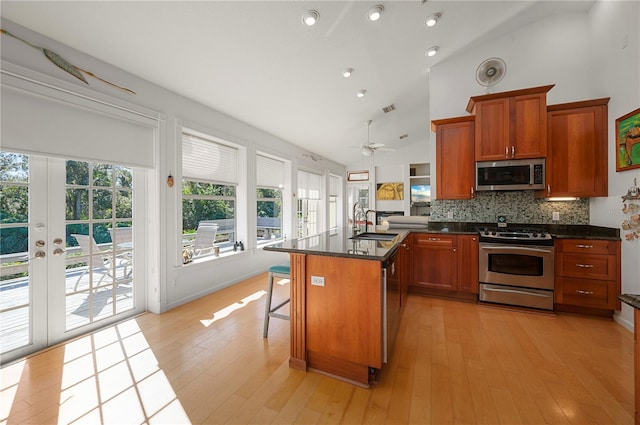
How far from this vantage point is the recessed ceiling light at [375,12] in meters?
2.53

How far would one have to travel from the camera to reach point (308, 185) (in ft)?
21.6

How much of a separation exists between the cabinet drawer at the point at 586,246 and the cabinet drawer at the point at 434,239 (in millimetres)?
1107

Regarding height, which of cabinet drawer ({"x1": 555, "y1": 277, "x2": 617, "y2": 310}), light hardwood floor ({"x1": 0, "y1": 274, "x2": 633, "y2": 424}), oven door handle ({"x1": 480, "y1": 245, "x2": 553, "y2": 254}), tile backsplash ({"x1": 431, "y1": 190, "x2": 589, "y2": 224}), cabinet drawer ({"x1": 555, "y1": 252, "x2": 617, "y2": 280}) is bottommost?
light hardwood floor ({"x1": 0, "y1": 274, "x2": 633, "y2": 424})

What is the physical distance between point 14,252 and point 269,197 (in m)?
3.47

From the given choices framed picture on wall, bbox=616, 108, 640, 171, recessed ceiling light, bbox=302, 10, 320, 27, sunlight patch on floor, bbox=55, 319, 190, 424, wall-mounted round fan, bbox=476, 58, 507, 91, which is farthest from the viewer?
wall-mounted round fan, bbox=476, 58, 507, 91

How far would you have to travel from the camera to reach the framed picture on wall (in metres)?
2.49

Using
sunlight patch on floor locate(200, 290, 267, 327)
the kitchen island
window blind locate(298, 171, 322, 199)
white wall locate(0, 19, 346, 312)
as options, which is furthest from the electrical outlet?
window blind locate(298, 171, 322, 199)

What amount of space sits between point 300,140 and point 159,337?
169 inches

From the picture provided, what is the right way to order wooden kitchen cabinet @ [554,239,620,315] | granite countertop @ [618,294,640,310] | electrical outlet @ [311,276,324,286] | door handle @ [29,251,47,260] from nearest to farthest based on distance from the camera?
granite countertop @ [618,294,640,310]
electrical outlet @ [311,276,324,286]
door handle @ [29,251,47,260]
wooden kitchen cabinet @ [554,239,620,315]

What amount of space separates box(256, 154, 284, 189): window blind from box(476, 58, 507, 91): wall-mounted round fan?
3677mm

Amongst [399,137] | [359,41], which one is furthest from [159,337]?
[399,137]

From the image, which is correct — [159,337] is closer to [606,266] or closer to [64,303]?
[64,303]

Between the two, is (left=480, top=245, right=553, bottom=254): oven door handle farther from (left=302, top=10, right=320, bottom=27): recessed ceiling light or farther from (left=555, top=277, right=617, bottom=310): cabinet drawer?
(left=302, top=10, right=320, bottom=27): recessed ceiling light

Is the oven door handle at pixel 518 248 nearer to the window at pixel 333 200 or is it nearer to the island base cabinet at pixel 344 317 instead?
the island base cabinet at pixel 344 317
